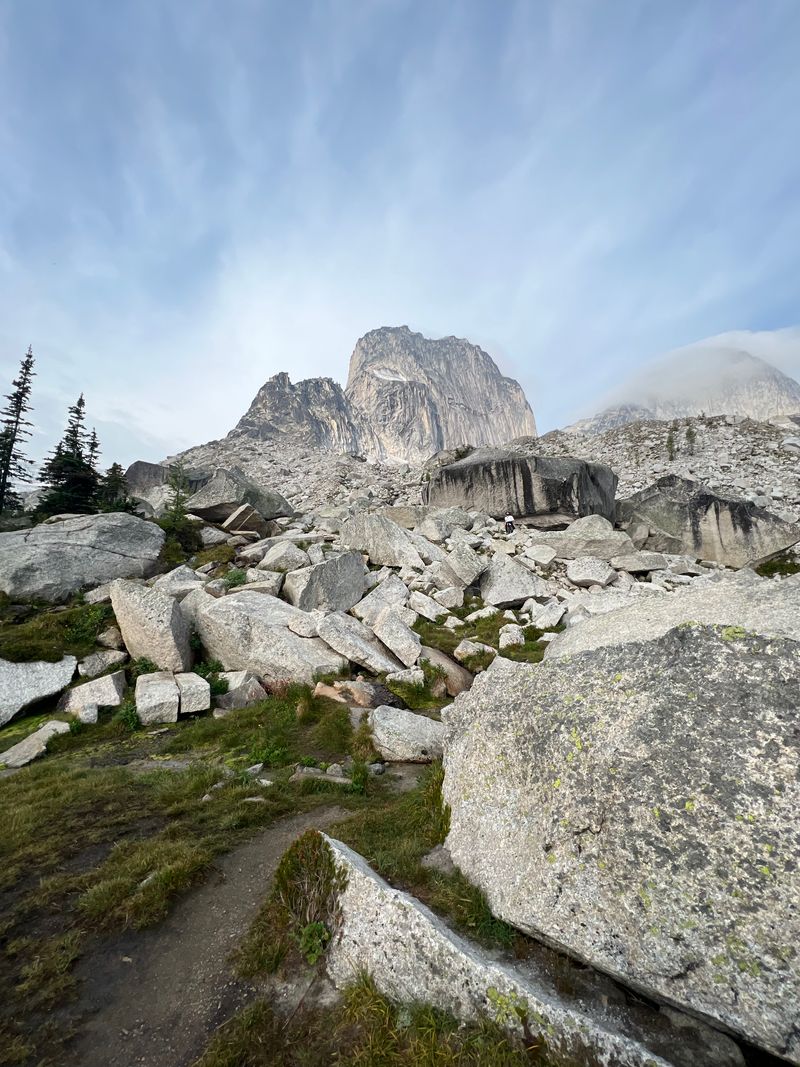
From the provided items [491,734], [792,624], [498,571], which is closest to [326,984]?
[491,734]

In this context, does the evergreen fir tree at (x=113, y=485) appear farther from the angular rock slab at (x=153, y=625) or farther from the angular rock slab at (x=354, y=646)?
the angular rock slab at (x=354, y=646)

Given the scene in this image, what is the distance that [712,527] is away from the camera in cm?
3231

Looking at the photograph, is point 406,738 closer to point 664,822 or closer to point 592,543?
point 664,822

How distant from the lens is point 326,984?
4555 mm

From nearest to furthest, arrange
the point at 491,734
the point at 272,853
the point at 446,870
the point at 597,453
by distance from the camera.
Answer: the point at 446,870 → the point at 491,734 → the point at 272,853 → the point at 597,453

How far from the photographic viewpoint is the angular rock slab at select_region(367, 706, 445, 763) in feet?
34.8

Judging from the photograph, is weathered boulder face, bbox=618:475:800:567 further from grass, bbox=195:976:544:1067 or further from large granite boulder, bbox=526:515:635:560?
grass, bbox=195:976:544:1067

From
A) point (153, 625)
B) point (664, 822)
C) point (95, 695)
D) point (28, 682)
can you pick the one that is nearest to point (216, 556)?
point (153, 625)

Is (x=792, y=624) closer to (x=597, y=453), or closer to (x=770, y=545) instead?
(x=770, y=545)

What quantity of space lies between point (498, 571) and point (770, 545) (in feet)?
72.1

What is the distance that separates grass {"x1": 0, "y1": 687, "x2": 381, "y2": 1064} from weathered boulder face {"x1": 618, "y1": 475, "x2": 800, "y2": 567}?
101 feet

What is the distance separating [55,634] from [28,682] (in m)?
2.50

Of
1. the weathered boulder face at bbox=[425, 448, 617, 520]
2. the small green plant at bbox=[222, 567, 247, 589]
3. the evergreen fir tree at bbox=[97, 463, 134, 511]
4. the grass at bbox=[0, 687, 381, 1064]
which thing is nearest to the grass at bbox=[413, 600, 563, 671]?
the grass at bbox=[0, 687, 381, 1064]

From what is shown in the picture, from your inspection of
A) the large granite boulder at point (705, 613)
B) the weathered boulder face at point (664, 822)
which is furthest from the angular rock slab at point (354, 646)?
the weathered boulder face at point (664, 822)
